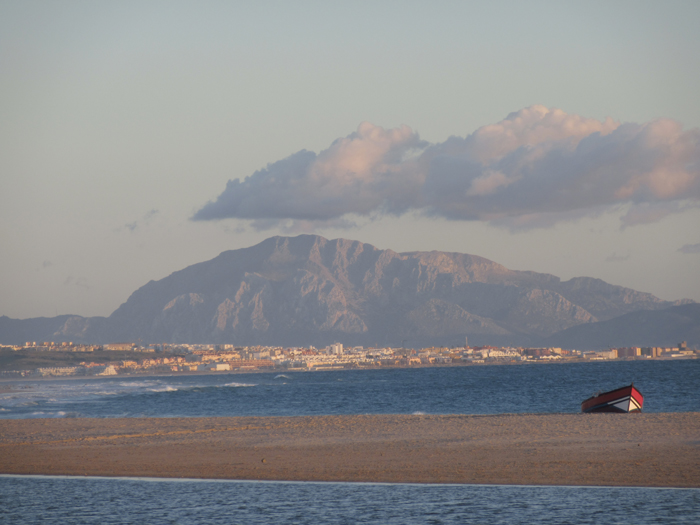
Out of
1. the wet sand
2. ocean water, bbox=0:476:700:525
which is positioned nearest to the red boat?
the wet sand

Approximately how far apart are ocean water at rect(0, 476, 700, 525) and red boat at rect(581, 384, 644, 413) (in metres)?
29.4

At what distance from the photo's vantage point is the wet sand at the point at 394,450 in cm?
2503

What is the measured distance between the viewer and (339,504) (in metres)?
21.1

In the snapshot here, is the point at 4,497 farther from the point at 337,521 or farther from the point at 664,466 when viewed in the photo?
the point at 664,466

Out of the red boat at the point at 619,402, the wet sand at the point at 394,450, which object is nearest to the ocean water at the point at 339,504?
the wet sand at the point at 394,450

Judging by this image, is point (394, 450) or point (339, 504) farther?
point (394, 450)

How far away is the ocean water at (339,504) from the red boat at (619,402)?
29394 millimetres

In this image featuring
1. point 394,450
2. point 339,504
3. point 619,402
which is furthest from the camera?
point 619,402

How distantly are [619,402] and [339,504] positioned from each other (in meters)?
33.7

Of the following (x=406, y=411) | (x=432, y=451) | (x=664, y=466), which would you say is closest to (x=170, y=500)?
(x=432, y=451)

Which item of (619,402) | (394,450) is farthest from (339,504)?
(619,402)

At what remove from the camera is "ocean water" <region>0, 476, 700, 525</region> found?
19.1 meters

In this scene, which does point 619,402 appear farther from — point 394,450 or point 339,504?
point 339,504

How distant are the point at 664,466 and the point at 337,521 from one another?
11940 millimetres
